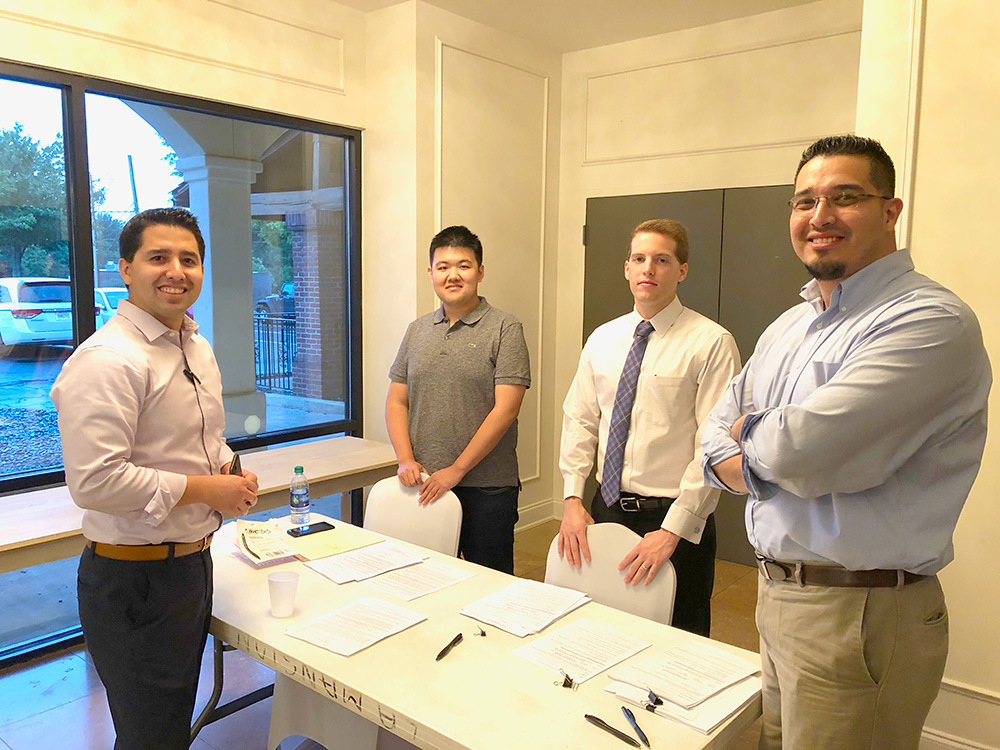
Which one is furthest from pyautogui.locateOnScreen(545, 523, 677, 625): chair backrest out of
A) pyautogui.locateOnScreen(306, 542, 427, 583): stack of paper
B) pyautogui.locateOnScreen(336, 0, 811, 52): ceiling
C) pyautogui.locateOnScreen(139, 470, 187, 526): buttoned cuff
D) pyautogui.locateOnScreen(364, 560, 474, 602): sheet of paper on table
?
pyautogui.locateOnScreen(336, 0, 811, 52): ceiling

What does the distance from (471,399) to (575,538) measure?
802 mm

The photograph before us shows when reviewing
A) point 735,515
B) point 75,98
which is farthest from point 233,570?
point 735,515

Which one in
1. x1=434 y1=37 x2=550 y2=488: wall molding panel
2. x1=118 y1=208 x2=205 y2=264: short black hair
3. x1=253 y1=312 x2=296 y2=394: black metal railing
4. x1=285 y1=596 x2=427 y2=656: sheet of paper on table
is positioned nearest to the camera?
x1=285 y1=596 x2=427 y2=656: sheet of paper on table

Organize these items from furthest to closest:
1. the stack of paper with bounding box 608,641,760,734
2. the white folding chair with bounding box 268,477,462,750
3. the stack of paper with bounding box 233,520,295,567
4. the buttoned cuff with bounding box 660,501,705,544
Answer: the stack of paper with bounding box 233,520,295,567, the buttoned cuff with bounding box 660,501,705,544, the white folding chair with bounding box 268,477,462,750, the stack of paper with bounding box 608,641,760,734

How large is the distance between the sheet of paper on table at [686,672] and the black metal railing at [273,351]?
2.85 meters

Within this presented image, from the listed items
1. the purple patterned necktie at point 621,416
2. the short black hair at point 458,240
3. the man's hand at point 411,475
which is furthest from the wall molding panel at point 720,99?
the man's hand at point 411,475

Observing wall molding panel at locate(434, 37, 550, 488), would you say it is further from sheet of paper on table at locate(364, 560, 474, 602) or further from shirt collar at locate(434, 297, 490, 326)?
sheet of paper on table at locate(364, 560, 474, 602)

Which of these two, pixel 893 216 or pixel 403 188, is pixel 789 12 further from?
pixel 893 216

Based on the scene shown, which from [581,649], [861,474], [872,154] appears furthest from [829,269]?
[581,649]

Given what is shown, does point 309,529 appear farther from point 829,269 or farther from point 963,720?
point 963,720

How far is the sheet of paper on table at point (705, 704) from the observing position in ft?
4.55

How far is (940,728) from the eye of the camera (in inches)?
96.1

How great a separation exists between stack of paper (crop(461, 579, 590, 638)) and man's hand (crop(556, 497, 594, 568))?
5.2 inches

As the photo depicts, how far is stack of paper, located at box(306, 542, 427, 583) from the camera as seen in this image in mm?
2084
